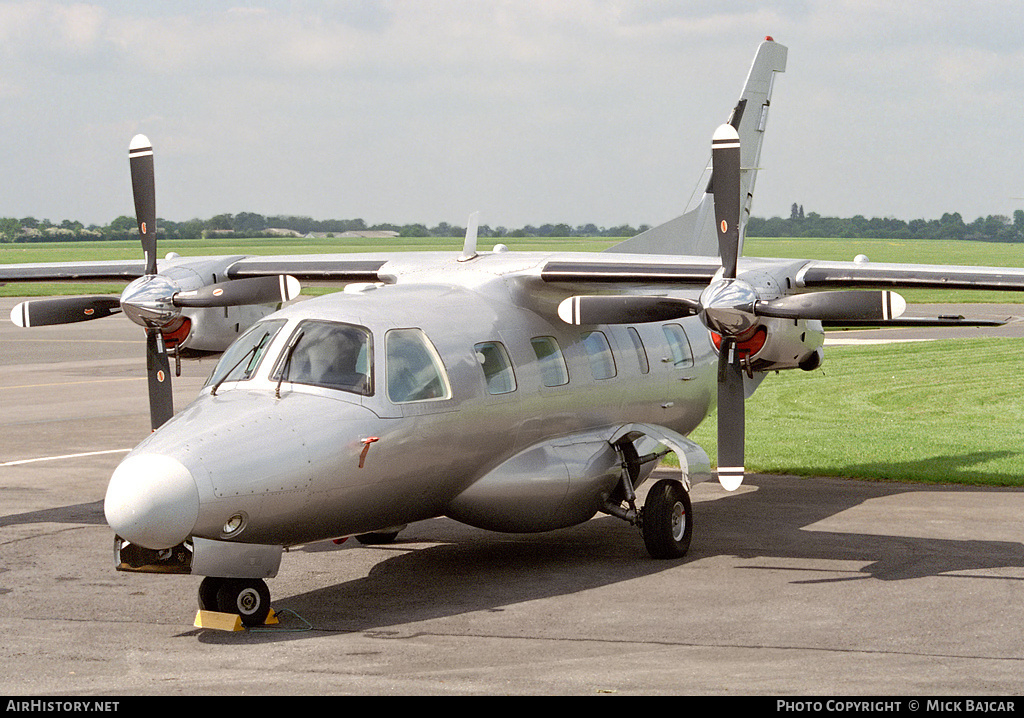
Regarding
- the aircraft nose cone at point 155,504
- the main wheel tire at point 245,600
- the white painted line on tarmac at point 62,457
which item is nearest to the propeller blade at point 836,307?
the main wheel tire at point 245,600

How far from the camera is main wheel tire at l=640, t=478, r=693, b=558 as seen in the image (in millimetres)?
13320

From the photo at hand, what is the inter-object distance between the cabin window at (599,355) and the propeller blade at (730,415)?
1315 mm

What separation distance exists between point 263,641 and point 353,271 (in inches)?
277

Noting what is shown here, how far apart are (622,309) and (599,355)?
3.72 feet

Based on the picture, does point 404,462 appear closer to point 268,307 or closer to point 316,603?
point 316,603

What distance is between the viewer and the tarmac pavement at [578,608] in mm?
8992

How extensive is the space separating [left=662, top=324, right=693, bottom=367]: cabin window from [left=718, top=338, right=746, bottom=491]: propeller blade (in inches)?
72.2

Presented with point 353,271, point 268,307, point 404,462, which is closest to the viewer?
point 404,462

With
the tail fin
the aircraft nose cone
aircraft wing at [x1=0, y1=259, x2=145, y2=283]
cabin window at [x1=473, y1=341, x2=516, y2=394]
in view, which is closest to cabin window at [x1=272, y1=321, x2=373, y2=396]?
cabin window at [x1=473, y1=341, x2=516, y2=394]

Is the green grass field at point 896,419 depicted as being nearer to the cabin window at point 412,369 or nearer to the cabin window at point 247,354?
the cabin window at point 412,369

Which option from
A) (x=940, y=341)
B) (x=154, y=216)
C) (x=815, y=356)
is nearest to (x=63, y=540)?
(x=154, y=216)

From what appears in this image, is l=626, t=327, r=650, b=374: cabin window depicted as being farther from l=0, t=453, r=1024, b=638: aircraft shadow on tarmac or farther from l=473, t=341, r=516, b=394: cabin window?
l=473, t=341, r=516, b=394: cabin window

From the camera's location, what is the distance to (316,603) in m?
11.6

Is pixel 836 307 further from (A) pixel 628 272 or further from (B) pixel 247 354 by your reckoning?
(B) pixel 247 354
